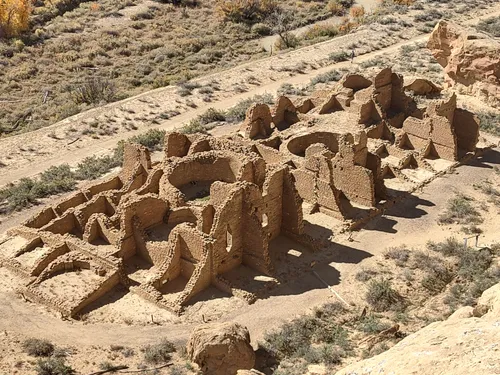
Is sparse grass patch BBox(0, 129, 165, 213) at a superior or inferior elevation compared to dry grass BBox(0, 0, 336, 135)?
inferior

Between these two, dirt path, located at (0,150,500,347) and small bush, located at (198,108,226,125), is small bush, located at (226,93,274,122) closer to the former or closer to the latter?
small bush, located at (198,108,226,125)

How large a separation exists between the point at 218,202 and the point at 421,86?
22.5 meters

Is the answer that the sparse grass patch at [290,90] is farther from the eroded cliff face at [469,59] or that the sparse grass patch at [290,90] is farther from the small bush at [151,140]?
the small bush at [151,140]

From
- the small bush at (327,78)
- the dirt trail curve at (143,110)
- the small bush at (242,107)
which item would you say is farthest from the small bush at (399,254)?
the small bush at (327,78)

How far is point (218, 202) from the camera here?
2414 centimetres

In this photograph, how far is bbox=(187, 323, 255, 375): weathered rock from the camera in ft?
58.8

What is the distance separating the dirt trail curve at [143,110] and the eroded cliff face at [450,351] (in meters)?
26.9

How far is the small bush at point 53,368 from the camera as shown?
18172 mm

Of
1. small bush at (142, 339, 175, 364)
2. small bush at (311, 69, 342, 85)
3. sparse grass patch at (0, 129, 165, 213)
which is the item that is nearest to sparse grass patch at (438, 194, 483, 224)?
small bush at (142, 339, 175, 364)

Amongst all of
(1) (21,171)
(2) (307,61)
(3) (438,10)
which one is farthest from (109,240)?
(3) (438,10)

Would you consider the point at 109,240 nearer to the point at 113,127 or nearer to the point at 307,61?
the point at 113,127

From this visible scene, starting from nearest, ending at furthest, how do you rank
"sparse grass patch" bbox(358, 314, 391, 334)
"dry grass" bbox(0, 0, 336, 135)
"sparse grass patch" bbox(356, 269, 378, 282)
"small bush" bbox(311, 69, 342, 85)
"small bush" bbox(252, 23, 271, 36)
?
"sparse grass patch" bbox(358, 314, 391, 334) < "sparse grass patch" bbox(356, 269, 378, 282) < "dry grass" bbox(0, 0, 336, 135) < "small bush" bbox(311, 69, 342, 85) < "small bush" bbox(252, 23, 271, 36)

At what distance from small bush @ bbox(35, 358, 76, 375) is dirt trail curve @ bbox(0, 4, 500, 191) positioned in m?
16.8

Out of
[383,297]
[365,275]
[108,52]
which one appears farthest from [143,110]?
[383,297]
